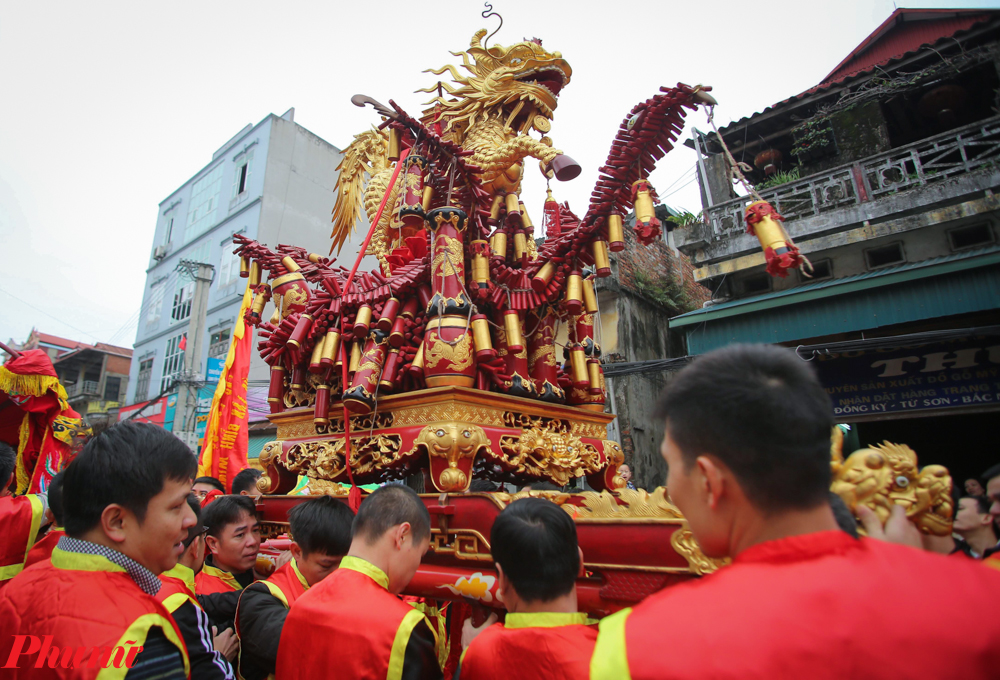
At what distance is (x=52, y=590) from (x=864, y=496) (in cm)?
227

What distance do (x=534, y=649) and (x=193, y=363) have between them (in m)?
14.5

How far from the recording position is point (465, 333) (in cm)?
360

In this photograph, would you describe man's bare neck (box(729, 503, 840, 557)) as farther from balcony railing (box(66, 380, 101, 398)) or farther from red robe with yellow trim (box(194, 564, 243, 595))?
balcony railing (box(66, 380, 101, 398))

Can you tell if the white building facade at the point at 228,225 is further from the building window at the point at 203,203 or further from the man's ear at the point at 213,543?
the man's ear at the point at 213,543

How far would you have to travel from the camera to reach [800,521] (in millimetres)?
1021

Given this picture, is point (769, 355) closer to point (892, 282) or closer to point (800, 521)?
point (800, 521)

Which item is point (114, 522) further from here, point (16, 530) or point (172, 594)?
point (16, 530)

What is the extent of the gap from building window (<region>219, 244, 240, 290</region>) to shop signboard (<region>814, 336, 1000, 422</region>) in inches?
733

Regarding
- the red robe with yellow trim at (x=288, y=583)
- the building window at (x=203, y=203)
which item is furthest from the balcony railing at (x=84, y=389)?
the red robe with yellow trim at (x=288, y=583)

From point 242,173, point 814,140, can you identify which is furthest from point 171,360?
point 814,140

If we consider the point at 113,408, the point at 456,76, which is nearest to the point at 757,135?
the point at 456,76

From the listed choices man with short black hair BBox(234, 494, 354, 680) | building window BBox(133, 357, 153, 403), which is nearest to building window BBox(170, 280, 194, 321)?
building window BBox(133, 357, 153, 403)

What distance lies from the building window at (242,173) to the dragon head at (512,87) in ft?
61.0

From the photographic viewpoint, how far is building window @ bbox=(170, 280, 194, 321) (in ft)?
71.7
